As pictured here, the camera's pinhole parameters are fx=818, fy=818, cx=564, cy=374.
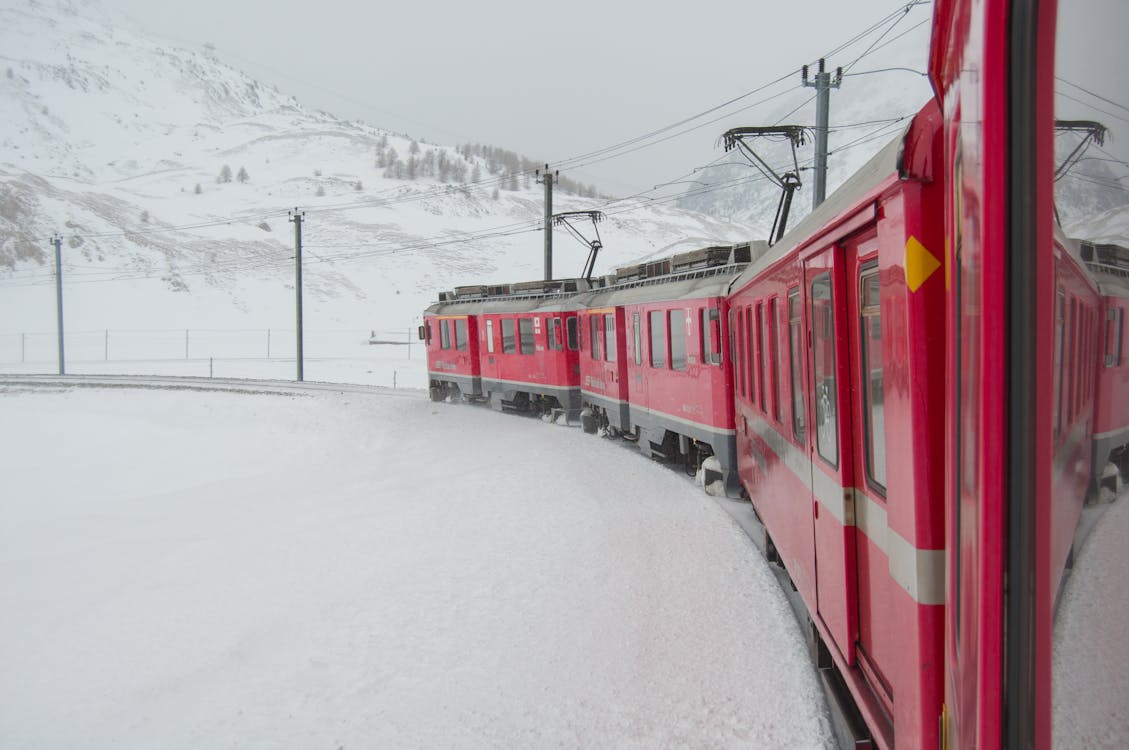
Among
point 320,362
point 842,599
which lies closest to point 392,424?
point 842,599

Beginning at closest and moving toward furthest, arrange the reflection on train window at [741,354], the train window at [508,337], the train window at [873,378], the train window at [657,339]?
the train window at [873,378], the reflection on train window at [741,354], the train window at [657,339], the train window at [508,337]

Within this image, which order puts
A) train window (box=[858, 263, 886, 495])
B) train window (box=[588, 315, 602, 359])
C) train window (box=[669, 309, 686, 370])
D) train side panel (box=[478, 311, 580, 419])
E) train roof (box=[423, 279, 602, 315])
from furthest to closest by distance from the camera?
1. train roof (box=[423, 279, 602, 315])
2. train side panel (box=[478, 311, 580, 419])
3. train window (box=[588, 315, 602, 359])
4. train window (box=[669, 309, 686, 370])
5. train window (box=[858, 263, 886, 495])

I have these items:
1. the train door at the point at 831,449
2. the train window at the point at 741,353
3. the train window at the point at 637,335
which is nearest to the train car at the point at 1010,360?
the train door at the point at 831,449

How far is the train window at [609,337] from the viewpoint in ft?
48.1

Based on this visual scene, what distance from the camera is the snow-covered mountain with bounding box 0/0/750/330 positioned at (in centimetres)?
6378

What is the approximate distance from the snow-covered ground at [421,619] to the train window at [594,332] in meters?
1.80

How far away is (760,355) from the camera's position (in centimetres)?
668

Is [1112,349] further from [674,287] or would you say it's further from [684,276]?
[684,276]

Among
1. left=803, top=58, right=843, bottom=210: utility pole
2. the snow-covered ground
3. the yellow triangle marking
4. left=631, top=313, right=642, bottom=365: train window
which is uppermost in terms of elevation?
left=803, top=58, right=843, bottom=210: utility pole

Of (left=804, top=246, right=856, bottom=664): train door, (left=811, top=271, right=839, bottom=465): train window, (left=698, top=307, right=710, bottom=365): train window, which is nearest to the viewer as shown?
(left=804, top=246, right=856, bottom=664): train door

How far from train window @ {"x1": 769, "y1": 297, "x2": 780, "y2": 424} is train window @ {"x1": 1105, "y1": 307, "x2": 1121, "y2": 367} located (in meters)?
4.15

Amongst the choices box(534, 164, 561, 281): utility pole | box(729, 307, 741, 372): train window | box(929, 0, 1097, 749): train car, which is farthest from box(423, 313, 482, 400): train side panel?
box(929, 0, 1097, 749): train car

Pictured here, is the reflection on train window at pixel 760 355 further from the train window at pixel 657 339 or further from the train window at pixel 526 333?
the train window at pixel 526 333

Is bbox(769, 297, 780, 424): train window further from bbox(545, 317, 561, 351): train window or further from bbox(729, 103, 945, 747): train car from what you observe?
bbox(545, 317, 561, 351): train window
